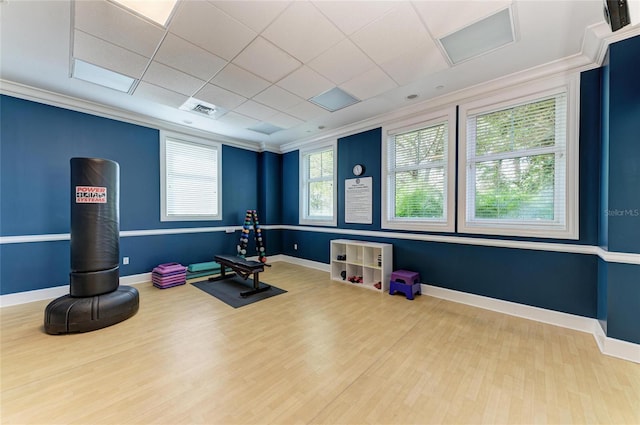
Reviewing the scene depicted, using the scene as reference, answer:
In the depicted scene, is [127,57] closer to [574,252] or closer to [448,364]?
[448,364]

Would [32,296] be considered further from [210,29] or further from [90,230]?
[210,29]

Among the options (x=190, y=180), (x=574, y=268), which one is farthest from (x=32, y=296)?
(x=574, y=268)

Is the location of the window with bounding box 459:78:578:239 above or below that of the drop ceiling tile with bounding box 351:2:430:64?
below

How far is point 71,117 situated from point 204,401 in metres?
4.60

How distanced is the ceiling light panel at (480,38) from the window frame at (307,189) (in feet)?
9.42

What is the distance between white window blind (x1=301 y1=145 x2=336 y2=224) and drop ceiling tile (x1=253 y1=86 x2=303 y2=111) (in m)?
1.70

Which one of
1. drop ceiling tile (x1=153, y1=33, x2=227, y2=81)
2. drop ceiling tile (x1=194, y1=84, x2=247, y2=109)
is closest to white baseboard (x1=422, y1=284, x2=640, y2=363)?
drop ceiling tile (x1=194, y1=84, x2=247, y2=109)

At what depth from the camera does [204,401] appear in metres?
1.70

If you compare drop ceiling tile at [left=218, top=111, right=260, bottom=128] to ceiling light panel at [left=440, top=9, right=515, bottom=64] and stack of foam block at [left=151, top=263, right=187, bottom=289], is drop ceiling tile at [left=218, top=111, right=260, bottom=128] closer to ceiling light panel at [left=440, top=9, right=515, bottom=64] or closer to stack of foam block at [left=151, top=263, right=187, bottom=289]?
Result: stack of foam block at [left=151, top=263, right=187, bottom=289]

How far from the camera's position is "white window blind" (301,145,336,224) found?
5441mm

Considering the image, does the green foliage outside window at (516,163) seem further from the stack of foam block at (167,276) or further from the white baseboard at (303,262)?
the stack of foam block at (167,276)

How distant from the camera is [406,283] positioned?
12.1 feet

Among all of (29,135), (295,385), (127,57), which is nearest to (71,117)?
(29,135)

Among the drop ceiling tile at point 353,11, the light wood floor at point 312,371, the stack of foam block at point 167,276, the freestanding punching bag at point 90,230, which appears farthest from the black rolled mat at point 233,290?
the drop ceiling tile at point 353,11
